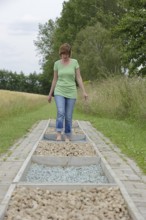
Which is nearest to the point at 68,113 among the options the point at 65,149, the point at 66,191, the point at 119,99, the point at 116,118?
the point at 65,149

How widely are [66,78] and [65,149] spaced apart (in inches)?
81.7

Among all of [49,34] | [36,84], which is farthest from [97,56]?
[36,84]

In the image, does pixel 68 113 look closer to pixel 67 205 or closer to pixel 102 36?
pixel 67 205

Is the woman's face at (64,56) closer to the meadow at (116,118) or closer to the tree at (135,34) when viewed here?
the meadow at (116,118)

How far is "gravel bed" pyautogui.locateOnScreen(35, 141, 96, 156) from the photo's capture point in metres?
8.59

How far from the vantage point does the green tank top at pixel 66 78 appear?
1032 cm

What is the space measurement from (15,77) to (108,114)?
292 ft

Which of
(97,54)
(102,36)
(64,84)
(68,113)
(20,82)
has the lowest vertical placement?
(20,82)

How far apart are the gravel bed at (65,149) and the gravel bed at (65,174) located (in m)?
1.04

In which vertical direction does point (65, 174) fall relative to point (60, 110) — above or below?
below

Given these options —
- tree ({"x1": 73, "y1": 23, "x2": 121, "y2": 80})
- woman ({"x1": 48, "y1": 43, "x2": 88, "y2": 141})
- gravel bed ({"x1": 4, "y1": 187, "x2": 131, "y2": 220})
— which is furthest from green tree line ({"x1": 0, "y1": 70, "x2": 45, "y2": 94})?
gravel bed ({"x1": 4, "y1": 187, "x2": 131, "y2": 220})

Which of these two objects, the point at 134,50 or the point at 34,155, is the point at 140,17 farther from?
the point at 34,155

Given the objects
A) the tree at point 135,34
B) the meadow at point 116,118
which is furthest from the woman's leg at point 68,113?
the tree at point 135,34

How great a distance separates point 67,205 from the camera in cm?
490
